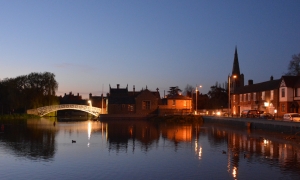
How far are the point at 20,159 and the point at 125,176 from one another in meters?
9.99

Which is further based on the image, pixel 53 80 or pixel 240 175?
pixel 53 80

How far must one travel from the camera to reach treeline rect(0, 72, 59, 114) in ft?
313

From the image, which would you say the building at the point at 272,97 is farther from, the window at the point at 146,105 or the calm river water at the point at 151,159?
the calm river water at the point at 151,159

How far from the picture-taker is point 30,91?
3807 inches

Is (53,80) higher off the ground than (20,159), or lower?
higher

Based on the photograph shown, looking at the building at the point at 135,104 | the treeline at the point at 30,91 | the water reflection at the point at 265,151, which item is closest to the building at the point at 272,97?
the building at the point at 135,104

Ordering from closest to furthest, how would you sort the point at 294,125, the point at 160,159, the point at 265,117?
the point at 160,159 → the point at 294,125 → the point at 265,117

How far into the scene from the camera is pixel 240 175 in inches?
966

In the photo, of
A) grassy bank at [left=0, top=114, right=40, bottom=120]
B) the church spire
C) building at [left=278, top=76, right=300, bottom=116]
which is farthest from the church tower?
grassy bank at [left=0, top=114, right=40, bottom=120]

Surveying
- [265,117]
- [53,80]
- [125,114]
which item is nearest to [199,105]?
[125,114]

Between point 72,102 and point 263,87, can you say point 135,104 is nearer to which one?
point 263,87

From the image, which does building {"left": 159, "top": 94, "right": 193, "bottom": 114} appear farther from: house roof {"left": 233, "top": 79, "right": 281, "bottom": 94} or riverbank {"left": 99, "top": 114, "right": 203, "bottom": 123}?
house roof {"left": 233, "top": 79, "right": 281, "bottom": 94}

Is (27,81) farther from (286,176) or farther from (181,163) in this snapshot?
(286,176)

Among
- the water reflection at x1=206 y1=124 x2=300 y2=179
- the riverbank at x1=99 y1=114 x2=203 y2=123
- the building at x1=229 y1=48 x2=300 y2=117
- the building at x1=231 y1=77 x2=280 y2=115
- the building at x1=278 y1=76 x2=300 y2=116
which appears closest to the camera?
the water reflection at x1=206 y1=124 x2=300 y2=179
